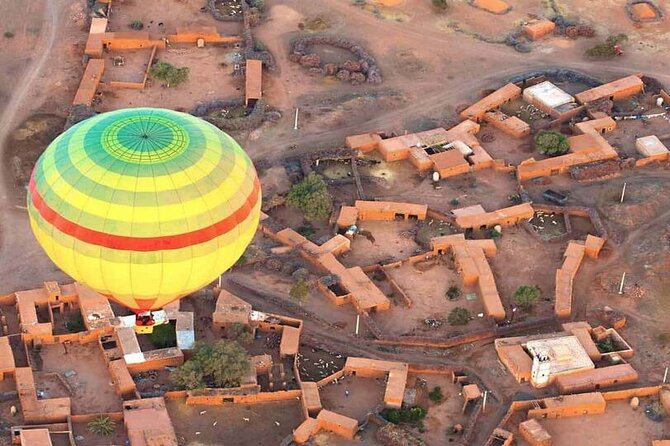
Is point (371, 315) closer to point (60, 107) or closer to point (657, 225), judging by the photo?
point (657, 225)

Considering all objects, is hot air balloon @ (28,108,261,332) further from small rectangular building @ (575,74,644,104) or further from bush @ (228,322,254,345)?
small rectangular building @ (575,74,644,104)

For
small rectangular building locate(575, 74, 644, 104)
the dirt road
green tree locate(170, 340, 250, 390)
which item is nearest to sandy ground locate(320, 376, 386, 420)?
green tree locate(170, 340, 250, 390)

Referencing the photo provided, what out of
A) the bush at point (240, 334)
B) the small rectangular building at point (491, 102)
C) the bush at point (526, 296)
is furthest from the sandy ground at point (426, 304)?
the small rectangular building at point (491, 102)

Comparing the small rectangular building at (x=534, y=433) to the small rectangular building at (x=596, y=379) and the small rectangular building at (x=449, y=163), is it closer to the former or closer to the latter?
the small rectangular building at (x=596, y=379)

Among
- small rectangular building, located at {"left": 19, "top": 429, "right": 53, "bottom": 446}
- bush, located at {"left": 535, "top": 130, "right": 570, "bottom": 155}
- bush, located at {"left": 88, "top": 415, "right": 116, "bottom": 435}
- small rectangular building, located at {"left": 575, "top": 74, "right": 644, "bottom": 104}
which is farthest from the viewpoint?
small rectangular building, located at {"left": 575, "top": 74, "right": 644, "bottom": 104}

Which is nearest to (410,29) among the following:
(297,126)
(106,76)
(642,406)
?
(297,126)

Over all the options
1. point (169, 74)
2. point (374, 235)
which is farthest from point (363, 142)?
point (169, 74)
